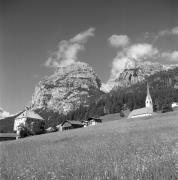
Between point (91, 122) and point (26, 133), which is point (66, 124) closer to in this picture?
point (91, 122)

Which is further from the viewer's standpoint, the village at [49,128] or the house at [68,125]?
the house at [68,125]

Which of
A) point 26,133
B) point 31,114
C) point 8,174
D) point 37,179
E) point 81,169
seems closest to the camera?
point 37,179

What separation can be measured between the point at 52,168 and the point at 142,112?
126239 millimetres

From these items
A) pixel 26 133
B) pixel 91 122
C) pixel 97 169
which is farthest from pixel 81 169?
pixel 91 122

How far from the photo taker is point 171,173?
648 cm

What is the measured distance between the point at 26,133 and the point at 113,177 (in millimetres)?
84561

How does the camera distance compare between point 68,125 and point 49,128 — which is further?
point 49,128

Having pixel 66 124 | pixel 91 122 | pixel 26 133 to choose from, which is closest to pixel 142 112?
pixel 91 122

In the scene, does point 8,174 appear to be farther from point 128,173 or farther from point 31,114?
point 31,114

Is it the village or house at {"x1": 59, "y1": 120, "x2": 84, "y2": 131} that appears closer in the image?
the village

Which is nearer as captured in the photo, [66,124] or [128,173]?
[128,173]

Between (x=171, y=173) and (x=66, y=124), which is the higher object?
(x=66, y=124)

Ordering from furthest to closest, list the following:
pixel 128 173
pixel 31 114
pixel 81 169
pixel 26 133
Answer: pixel 31 114, pixel 26 133, pixel 81 169, pixel 128 173

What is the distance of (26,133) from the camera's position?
3450 inches
